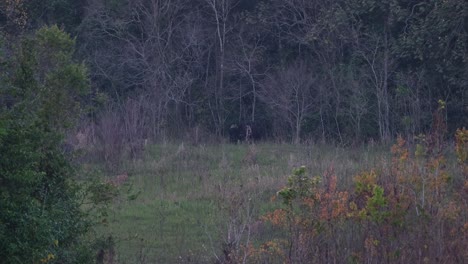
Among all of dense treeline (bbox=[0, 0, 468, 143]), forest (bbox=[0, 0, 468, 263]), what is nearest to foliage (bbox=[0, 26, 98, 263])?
forest (bbox=[0, 0, 468, 263])

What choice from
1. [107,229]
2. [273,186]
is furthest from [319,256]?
[273,186]

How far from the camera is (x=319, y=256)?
877 cm

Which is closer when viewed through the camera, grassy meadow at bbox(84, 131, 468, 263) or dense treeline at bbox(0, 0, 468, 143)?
grassy meadow at bbox(84, 131, 468, 263)

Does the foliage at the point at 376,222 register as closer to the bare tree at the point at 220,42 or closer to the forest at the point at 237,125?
the forest at the point at 237,125

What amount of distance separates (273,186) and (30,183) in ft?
26.4

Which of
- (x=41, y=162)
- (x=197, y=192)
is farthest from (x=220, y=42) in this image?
(x=41, y=162)

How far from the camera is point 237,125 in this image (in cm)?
3212

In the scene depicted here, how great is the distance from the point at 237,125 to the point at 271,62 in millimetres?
2825

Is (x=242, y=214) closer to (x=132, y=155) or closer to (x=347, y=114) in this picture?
(x=132, y=155)

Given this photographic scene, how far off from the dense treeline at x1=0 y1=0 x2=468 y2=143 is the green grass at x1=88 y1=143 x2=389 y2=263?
247cm

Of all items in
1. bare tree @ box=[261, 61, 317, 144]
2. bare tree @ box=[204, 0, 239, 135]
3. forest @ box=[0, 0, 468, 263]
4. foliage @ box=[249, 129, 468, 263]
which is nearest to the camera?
foliage @ box=[249, 129, 468, 263]

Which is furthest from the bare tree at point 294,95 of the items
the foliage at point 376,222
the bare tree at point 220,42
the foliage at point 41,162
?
the foliage at point 376,222

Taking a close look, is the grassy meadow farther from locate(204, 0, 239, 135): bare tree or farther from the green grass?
locate(204, 0, 239, 135): bare tree

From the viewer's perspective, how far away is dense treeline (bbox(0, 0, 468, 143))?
86.1 feet
